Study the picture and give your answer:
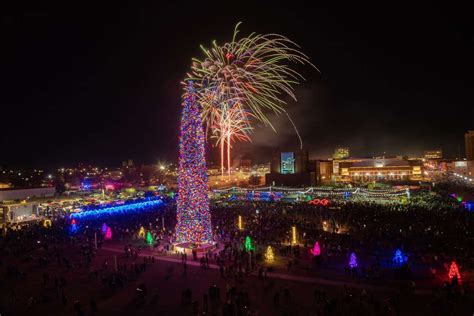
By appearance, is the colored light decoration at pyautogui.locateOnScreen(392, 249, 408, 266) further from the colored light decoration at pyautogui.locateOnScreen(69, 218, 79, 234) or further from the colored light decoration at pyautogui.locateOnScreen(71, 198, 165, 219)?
the colored light decoration at pyautogui.locateOnScreen(71, 198, 165, 219)

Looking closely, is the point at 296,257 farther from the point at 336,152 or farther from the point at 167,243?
the point at 336,152

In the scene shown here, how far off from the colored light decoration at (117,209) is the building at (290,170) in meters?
22.9

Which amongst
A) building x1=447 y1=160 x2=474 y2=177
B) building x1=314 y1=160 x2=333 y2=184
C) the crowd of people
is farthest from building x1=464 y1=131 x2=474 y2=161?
the crowd of people

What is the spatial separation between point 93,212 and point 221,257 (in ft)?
70.3

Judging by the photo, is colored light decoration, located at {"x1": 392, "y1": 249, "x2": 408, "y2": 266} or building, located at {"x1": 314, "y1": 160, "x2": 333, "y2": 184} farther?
building, located at {"x1": 314, "y1": 160, "x2": 333, "y2": 184}

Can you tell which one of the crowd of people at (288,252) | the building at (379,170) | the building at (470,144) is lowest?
the crowd of people at (288,252)

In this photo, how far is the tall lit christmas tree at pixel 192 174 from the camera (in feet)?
58.0

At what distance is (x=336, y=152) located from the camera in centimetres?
13562

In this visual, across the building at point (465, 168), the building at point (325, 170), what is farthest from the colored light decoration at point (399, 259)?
the building at point (465, 168)

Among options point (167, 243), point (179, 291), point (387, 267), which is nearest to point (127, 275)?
point (179, 291)

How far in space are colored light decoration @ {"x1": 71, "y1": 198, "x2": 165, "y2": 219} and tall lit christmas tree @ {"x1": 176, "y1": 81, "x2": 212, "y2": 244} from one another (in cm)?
1656

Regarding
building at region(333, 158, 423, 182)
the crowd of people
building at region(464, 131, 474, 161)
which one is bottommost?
the crowd of people

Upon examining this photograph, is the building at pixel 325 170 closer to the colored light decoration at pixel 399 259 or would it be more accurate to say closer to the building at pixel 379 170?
the building at pixel 379 170

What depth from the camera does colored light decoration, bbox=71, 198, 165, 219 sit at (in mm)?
32531
